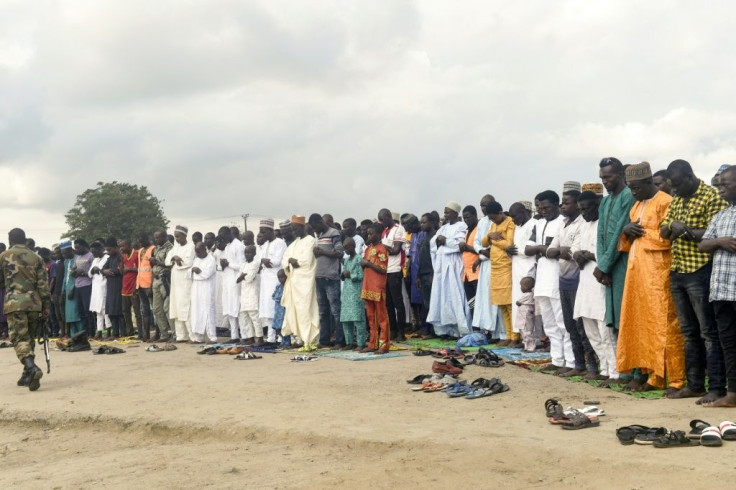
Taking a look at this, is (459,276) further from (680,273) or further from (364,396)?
(680,273)

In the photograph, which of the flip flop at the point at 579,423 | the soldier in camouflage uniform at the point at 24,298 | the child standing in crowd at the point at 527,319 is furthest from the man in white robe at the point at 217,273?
the flip flop at the point at 579,423

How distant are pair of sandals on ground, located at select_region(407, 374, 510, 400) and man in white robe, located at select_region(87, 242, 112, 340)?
10771 millimetres

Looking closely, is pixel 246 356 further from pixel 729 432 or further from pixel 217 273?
pixel 729 432

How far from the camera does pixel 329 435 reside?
6086 mm

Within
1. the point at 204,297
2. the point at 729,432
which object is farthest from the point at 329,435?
the point at 204,297

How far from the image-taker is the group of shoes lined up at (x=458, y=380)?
296 inches

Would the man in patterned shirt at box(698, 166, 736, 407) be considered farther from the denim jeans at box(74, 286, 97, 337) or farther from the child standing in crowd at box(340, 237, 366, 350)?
the denim jeans at box(74, 286, 97, 337)

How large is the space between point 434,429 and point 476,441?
0.57 m

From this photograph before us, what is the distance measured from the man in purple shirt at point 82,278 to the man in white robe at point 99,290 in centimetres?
11

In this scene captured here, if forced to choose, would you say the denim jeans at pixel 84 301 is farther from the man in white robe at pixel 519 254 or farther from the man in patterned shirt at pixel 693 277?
the man in patterned shirt at pixel 693 277

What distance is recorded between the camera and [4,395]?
933 centimetres

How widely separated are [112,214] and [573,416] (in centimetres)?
4727

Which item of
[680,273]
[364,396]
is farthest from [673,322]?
[364,396]

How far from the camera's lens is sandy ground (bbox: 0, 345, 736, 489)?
4918mm
